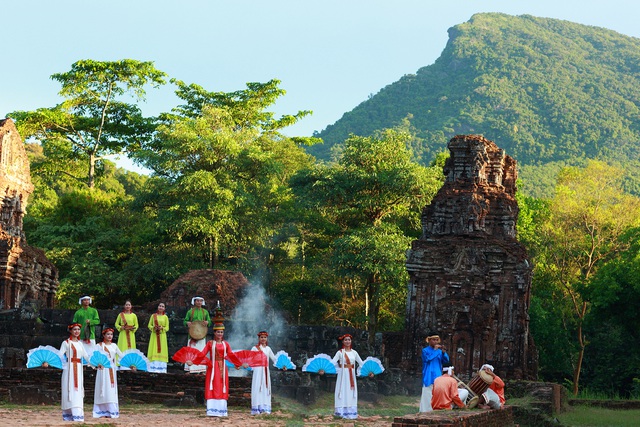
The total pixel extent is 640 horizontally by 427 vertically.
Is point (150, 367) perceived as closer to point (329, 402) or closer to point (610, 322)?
point (329, 402)

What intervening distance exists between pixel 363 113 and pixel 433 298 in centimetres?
6101

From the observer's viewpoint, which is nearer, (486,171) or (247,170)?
(486,171)

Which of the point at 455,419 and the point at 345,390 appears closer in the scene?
the point at 455,419

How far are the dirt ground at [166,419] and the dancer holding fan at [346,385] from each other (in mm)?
A: 219

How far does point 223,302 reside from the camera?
26.9 metres

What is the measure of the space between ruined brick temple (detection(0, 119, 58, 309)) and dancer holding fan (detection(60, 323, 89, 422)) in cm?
1420

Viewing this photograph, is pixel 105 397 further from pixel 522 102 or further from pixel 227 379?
pixel 522 102

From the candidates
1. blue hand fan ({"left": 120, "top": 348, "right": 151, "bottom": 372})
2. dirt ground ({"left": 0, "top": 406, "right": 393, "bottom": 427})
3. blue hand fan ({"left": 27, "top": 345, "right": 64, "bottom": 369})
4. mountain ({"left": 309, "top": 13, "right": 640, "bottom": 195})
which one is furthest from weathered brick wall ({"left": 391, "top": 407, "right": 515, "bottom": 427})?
mountain ({"left": 309, "top": 13, "right": 640, "bottom": 195})

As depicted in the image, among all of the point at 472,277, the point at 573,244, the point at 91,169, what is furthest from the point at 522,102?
the point at 472,277

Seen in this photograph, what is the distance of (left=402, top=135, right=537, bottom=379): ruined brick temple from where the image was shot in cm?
2683

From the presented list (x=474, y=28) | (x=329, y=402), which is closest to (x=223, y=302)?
(x=329, y=402)

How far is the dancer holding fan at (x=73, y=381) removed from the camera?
14.9 metres

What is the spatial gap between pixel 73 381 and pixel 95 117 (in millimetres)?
31765

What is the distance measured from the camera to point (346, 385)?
1745 cm
